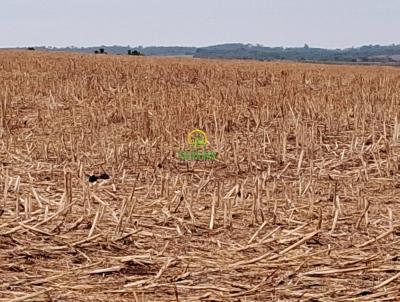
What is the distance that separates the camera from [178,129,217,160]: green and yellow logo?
6785 mm

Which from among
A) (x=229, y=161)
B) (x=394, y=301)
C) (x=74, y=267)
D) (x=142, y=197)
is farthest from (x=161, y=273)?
(x=229, y=161)

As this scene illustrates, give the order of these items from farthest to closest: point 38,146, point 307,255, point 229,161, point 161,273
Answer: point 38,146 → point 229,161 → point 307,255 → point 161,273

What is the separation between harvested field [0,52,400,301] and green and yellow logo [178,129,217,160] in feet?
0.33

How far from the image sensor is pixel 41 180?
5719 mm

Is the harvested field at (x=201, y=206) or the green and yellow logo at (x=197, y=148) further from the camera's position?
the green and yellow logo at (x=197, y=148)

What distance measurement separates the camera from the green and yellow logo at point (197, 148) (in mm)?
6785

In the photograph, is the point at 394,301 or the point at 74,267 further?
the point at 74,267

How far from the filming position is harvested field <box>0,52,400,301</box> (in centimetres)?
336

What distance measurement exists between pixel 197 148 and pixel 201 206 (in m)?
2.42

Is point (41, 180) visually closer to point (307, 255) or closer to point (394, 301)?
point (307, 255)

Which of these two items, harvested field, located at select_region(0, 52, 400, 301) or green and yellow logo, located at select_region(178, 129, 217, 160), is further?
green and yellow logo, located at select_region(178, 129, 217, 160)

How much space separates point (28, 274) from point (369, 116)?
6460mm

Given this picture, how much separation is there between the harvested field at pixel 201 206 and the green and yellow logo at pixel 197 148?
0.10 m

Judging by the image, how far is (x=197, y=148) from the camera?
23.4ft
